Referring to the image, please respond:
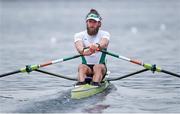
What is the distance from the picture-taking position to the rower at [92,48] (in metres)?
19.8

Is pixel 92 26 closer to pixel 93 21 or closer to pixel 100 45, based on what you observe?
pixel 93 21

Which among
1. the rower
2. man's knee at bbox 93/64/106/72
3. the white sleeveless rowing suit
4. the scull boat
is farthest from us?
the white sleeveless rowing suit

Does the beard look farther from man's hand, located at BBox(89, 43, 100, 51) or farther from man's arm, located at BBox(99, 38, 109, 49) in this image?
man's hand, located at BBox(89, 43, 100, 51)

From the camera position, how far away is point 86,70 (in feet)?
66.1

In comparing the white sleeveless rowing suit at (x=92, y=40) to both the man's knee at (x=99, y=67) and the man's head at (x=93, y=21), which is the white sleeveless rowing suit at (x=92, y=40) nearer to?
the man's head at (x=93, y=21)

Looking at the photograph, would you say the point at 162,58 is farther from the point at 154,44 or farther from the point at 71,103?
the point at 71,103

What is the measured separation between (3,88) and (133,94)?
5.43m

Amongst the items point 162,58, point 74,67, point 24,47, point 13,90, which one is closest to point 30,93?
point 13,90

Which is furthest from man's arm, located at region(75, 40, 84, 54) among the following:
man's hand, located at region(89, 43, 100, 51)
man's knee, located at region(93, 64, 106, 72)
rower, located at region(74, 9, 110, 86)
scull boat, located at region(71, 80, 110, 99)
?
scull boat, located at region(71, 80, 110, 99)

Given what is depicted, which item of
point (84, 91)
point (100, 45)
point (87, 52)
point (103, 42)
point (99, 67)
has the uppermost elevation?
point (103, 42)

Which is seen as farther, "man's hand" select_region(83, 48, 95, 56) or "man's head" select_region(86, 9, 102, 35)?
"man's head" select_region(86, 9, 102, 35)

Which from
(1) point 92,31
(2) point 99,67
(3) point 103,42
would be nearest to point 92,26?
(1) point 92,31

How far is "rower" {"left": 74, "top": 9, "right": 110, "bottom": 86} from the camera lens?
1977 centimetres

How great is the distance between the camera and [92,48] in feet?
64.1
